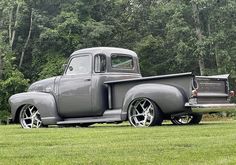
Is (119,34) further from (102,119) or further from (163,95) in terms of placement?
(163,95)

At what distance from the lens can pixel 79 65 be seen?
40.9 feet

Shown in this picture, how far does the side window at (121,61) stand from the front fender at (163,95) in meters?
1.77

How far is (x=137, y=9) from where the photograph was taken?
129 ft

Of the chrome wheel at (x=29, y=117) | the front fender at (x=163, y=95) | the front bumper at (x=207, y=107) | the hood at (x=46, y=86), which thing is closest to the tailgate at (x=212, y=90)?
the front bumper at (x=207, y=107)

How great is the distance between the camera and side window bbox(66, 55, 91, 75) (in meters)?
12.3

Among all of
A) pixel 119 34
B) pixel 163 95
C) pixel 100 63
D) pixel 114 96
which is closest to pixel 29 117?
pixel 100 63

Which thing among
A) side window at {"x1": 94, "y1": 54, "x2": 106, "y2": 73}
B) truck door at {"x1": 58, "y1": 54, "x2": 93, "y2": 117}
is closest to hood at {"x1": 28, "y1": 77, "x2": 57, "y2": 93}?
truck door at {"x1": 58, "y1": 54, "x2": 93, "y2": 117}

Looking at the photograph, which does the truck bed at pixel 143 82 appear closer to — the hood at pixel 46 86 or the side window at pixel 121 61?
the side window at pixel 121 61

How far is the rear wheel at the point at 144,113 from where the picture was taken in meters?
10.8

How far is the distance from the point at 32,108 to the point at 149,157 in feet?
27.1

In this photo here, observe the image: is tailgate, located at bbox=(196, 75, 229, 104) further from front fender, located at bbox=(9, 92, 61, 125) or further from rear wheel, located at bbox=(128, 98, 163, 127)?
front fender, located at bbox=(9, 92, 61, 125)

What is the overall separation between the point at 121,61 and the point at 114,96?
1.47 m

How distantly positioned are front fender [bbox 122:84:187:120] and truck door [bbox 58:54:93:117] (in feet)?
4.58

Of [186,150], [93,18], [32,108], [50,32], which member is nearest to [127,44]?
[93,18]
